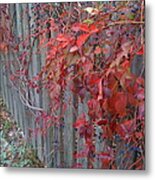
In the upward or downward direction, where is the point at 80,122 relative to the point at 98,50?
downward

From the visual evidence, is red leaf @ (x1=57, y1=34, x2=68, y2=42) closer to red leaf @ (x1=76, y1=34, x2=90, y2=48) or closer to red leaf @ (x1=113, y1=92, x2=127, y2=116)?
red leaf @ (x1=76, y1=34, x2=90, y2=48)

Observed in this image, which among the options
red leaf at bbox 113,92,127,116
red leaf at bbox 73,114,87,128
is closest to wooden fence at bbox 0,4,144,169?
red leaf at bbox 73,114,87,128

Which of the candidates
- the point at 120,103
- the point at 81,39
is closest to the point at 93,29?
the point at 81,39

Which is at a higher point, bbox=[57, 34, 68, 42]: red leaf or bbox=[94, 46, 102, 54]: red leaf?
bbox=[57, 34, 68, 42]: red leaf

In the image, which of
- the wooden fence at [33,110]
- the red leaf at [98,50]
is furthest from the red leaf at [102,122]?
the red leaf at [98,50]

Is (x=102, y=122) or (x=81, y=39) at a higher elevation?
(x=81, y=39)

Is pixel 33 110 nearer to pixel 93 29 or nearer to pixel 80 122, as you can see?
pixel 80 122

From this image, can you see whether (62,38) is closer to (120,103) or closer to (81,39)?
(81,39)

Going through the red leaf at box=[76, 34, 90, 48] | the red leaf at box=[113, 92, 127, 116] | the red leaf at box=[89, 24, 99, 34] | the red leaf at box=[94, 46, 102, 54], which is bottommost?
the red leaf at box=[113, 92, 127, 116]

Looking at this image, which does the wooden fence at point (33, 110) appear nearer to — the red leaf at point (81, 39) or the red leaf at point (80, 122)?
the red leaf at point (80, 122)

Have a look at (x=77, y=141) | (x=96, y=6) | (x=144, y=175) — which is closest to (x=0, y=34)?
(x=96, y=6)

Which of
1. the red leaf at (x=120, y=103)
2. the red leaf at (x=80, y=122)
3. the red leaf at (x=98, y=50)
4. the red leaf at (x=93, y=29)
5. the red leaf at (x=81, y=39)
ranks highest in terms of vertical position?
the red leaf at (x=93, y=29)

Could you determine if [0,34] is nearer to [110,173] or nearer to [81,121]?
[81,121]

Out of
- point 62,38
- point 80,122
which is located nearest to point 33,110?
point 80,122
